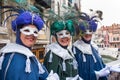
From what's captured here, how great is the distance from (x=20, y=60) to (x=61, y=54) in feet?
3.21

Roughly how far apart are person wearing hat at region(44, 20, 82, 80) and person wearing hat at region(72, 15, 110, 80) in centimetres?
44

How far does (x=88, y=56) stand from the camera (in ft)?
17.1

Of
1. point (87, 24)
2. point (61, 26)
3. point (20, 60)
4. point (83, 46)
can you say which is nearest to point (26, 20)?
point (20, 60)

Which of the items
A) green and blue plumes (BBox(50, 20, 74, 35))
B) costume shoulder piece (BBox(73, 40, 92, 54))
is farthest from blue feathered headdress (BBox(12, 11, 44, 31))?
costume shoulder piece (BBox(73, 40, 92, 54))

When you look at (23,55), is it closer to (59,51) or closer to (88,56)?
(59,51)

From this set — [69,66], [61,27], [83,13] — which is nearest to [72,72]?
[69,66]

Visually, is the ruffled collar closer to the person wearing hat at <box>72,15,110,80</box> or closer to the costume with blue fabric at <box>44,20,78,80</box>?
the person wearing hat at <box>72,15,110,80</box>

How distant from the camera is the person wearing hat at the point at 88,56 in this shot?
5.15m

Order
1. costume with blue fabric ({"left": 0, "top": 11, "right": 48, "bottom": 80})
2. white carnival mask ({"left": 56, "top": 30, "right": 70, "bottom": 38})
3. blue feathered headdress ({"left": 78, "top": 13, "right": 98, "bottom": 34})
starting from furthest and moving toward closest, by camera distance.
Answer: blue feathered headdress ({"left": 78, "top": 13, "right": 98, "bottom": 34}) < white carnival mask ({"left": 56, "top": 30, "right": 70, "bottom": 38}) < costume with blue fabric ({"left": 0, "top": 11, "right": 48, "bottom": 80})

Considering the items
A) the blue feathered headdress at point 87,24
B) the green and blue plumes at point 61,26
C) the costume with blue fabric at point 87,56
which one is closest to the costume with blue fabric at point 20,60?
the green and blue plumes at point 61,26

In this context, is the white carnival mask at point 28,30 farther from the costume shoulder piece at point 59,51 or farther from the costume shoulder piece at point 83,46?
the costume shoulder piece at point 83,46

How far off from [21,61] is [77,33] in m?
1.62

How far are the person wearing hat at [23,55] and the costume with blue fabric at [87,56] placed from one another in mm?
1252

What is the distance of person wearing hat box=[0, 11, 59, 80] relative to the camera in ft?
11.8
